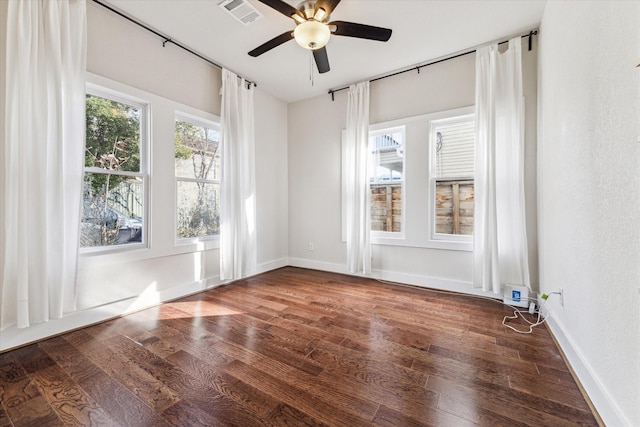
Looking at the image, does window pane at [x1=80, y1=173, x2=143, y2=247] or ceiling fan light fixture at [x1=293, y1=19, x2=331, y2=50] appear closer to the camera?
ceiling fan light fixture at [x1=293, y1=19, x2=331, y2=50]

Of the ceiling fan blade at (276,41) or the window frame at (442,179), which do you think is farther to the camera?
the window frame at (442,179)

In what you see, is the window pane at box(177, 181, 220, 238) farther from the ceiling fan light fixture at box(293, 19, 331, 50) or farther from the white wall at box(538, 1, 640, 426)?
the white wall at box(538, 1, 640, 426)

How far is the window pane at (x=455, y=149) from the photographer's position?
→ 3.13 m

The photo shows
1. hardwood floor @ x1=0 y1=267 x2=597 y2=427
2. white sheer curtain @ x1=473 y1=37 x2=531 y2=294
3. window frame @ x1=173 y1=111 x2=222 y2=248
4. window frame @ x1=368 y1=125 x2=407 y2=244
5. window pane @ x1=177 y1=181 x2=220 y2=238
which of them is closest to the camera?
hardwood floor @ x1=0 y1=267 x2=597 y2=427

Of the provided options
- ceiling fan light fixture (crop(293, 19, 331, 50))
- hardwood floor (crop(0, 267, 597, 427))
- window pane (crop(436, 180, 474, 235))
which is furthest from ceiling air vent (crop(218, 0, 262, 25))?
hardwood floor (crop(0, 267, 597, 427))

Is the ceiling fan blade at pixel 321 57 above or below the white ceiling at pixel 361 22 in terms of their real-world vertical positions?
below

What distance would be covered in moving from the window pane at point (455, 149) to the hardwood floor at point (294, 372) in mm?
1578

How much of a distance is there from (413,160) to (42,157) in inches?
140

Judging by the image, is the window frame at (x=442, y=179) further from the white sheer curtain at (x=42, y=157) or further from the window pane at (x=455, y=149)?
the white sheer curtain at (x=42, y=157)

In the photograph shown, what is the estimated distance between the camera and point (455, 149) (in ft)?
10.5

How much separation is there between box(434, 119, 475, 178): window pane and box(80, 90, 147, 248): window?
11.0ft

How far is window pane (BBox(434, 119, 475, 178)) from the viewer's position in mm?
3129

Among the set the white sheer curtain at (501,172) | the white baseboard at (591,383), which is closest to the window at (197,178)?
the white sheer curtain at (501,172)

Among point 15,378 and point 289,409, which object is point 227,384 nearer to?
point 289,409
